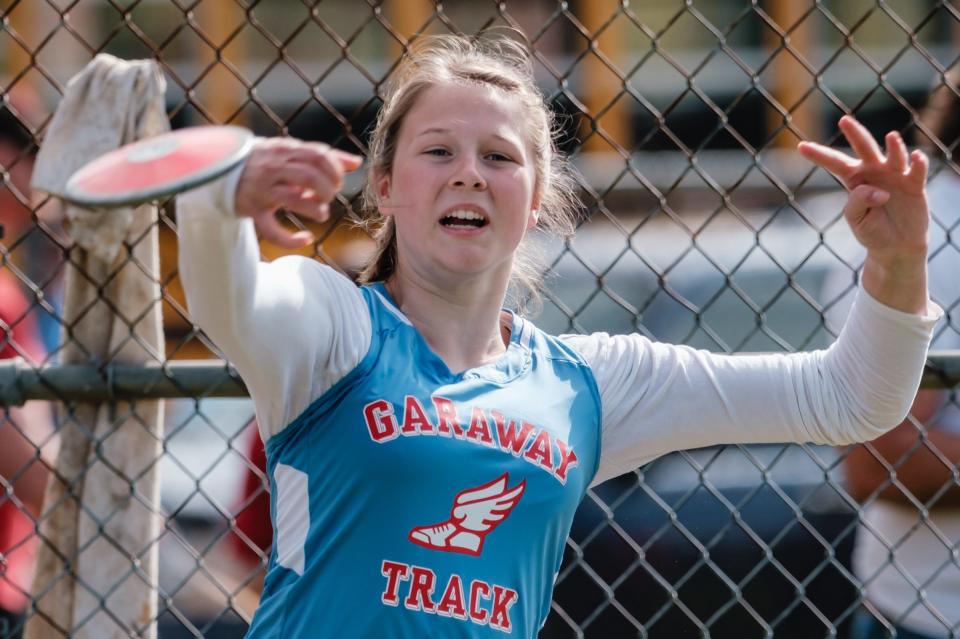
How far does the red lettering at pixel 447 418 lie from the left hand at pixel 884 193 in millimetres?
629

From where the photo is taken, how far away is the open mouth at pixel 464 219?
183 cm

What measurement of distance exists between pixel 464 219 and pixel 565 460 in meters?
0.38

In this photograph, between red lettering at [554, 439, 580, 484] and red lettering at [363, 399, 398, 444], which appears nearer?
red lettering at [363, 399, 398, 444]

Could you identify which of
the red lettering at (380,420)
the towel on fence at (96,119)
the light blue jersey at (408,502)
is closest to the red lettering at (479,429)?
the light blue jersey at (408,502)

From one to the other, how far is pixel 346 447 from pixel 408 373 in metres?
0.14

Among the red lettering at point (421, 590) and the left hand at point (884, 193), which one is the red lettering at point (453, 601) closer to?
the red lettering at point (421, 590)

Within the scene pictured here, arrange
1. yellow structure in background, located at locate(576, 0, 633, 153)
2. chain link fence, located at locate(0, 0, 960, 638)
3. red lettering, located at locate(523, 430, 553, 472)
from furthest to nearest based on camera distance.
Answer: yellow structure in background, located at locate(576, 0, 633, 153), chain link fence, located at locate(0, 0, 960, 638), red lettering, located at locate(523, 430, 553, 472)

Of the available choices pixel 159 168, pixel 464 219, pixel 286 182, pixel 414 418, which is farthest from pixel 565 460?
pixel 159 168

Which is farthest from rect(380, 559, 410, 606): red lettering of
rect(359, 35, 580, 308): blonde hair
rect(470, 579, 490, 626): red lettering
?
rect(359, 35, 580, 308): blonde hair

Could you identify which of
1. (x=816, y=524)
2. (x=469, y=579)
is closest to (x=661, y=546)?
(x=816, y=524)

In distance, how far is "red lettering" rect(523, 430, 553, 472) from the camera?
1778 millimetres

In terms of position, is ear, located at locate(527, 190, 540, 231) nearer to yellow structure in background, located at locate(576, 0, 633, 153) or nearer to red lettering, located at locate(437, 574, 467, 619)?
red lettering, located at locate(437, 574, 467, 619)

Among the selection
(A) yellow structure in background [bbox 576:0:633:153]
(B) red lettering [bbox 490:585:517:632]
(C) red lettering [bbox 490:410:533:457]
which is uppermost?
(C) red lettering [bbox 490:410:533:457]

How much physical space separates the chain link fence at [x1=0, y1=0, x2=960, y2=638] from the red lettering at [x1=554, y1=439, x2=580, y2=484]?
0.79 meters
